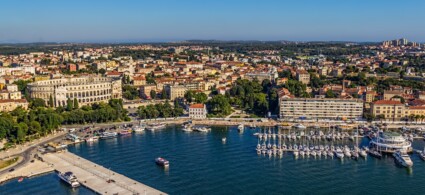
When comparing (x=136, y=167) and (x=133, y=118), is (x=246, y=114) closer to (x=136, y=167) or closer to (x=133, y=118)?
(x=133, y=118)

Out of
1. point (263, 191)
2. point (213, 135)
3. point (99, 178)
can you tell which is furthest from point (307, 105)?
point (99, 178)

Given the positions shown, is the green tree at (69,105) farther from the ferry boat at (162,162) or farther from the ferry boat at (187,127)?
the ferry boat at (162,162)

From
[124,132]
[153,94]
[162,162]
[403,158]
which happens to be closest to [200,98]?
[153,94]

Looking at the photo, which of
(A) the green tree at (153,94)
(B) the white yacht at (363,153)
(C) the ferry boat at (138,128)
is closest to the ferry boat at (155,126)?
(C) the ferry boat at (138,128)

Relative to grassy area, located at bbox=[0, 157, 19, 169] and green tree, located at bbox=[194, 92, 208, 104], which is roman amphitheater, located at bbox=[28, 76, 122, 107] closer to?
green tree, located at bbox=[194, 92, 208, 104]

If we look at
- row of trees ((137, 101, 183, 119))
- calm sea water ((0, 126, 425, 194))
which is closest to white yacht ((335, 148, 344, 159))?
calm sea water ((0, 126, 425, 194))
